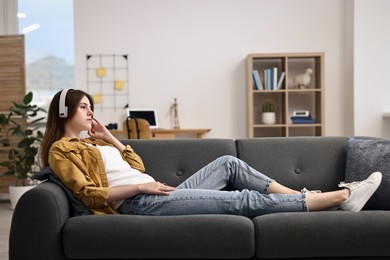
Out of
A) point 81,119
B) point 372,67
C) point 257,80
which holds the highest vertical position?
point 372,67

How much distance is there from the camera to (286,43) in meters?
6.71

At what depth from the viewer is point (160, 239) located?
7.78 ft

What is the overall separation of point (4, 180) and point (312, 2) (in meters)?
4.11

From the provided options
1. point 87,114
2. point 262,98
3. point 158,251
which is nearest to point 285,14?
point 262,98

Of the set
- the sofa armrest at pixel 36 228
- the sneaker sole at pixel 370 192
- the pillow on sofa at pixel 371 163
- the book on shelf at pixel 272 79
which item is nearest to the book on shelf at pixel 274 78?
the book on shelf at pixel 272 79

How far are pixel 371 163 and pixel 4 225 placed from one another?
3247 millimetres

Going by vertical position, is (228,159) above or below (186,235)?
above

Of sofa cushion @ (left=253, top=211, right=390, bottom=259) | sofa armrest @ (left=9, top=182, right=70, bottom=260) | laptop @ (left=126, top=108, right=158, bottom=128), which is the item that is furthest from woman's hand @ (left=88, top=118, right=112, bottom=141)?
laptop @ (left=126, top=108, right=158, bottom=128)

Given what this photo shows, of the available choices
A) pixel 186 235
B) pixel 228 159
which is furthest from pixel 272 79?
pixel 186 235

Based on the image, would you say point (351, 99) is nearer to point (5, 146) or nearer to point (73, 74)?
point (73, 74)

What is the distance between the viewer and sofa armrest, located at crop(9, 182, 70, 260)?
7.73 ft

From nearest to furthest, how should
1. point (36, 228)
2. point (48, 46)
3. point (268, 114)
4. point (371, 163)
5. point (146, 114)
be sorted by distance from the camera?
point (36, 228) < point (371, 163) < point (268, 114) < point (146, 114) < point (48, 46)

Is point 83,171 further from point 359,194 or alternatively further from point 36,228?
point 359,194

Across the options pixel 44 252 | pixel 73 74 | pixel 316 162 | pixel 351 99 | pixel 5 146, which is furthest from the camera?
pixel 73 74
